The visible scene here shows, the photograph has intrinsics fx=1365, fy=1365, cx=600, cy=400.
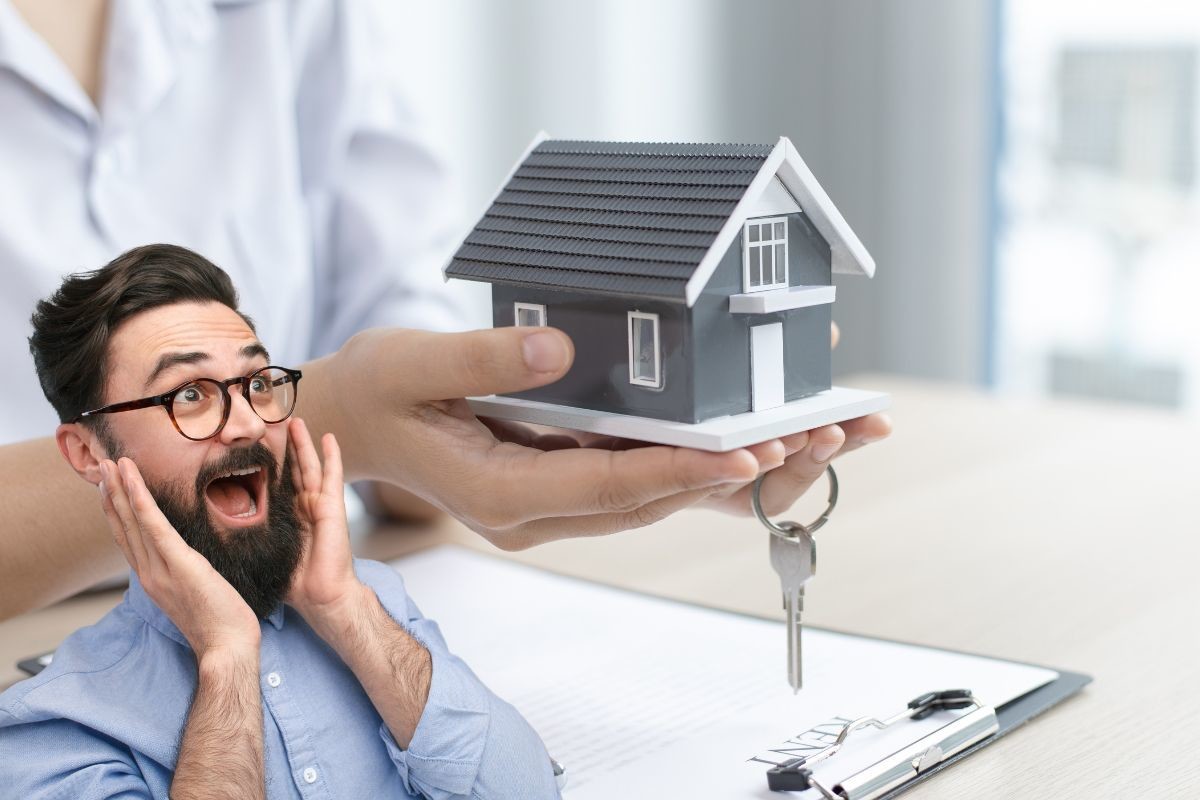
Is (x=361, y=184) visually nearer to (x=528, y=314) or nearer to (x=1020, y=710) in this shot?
(x=528, y=314)

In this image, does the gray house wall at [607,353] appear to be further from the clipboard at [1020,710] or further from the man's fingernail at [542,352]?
the clipboard at [1020,710]

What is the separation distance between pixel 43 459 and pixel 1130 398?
11.0ft

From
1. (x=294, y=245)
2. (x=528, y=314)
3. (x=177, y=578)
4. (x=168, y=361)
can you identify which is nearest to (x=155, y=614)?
(x=177, y=578)

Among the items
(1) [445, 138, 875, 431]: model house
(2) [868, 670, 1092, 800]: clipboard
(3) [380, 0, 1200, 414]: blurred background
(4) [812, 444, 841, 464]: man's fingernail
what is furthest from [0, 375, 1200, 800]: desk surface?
(3) [380, 0, 1200, 414]: blurred background

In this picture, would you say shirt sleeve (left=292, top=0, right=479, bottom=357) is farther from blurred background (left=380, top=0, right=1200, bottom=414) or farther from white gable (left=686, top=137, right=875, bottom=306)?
blurred background (left=380, top=0, right=1200, bottom=414)

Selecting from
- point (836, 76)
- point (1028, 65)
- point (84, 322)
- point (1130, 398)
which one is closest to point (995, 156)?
point (1028, 65)

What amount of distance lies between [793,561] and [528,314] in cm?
32

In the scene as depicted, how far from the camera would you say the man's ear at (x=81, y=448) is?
40.3 inches

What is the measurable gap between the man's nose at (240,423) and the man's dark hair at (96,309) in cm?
9

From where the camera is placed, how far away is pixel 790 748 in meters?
1.12

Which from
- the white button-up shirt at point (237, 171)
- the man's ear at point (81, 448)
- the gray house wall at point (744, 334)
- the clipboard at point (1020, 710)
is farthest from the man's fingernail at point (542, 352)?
the white button-up shirt at point (237, 171)

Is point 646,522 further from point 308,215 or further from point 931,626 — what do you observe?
point 308,215

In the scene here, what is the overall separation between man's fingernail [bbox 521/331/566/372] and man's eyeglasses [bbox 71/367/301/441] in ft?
0.63

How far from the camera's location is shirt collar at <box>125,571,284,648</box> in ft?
3.33
